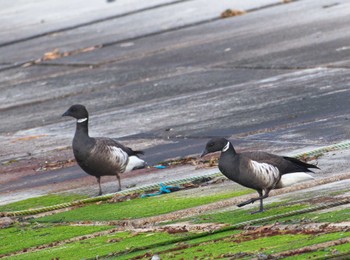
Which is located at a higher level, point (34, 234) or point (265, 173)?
point (265, 173)

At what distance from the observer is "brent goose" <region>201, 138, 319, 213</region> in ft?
41.1

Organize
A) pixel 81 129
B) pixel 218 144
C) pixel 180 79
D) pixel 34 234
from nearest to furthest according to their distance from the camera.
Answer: pixel 218 144 → pixel 34 234 → pixel 81 129 → pixel 180 79

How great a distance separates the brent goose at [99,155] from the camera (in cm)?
1492

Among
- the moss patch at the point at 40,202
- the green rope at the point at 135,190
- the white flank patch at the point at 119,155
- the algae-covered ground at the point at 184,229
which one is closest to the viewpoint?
the algae-covered ground at the point at 184,229

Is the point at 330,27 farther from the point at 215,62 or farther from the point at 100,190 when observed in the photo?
the point at 100,190

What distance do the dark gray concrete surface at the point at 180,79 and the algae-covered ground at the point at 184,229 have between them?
8.05 feet

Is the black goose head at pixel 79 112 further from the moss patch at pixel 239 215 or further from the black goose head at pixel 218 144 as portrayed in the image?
the moss patch at pixel 239 215

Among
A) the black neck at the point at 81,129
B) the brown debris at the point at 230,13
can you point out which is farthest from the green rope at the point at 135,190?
the brown debris at the point at 230,13

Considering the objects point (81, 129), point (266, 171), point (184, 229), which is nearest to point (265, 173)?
point (266, 171)

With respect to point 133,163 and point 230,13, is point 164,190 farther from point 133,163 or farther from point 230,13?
point 230,13

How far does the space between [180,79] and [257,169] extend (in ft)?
38.2

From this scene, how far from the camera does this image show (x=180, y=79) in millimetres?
24047

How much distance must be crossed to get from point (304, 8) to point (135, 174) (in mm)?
15668

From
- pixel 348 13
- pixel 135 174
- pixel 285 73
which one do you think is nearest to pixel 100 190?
pixel 135 174
